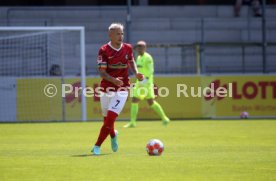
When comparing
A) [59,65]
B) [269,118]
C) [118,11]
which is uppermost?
[118,11]

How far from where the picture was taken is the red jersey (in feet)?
39.1

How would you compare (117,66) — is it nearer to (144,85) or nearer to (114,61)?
(114,61)

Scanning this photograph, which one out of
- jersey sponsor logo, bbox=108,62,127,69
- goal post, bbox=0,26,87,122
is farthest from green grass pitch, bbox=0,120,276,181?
goal post, bbox=0,26,87,122

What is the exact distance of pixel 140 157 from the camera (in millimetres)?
11047

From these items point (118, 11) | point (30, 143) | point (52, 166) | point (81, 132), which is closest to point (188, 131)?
point (81, 132)

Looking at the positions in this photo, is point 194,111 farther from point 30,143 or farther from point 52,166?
point 52,166

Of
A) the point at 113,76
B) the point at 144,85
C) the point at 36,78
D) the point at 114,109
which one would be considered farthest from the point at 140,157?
the point at 36,78

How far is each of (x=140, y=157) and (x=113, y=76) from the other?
5.60 ft

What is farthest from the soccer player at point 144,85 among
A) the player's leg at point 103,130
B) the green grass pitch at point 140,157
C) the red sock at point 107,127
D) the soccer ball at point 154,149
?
the soccer ball at point 154,149

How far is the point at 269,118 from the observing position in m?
24.8

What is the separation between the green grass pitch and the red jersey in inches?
48.1

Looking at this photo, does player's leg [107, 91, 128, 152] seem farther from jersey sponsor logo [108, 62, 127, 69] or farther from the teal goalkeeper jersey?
the teal goalkeeper jersey

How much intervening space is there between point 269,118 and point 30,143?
12565 millimetres

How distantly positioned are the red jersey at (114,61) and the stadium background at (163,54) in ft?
38.1
